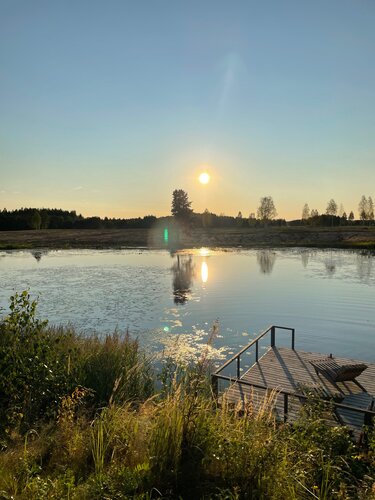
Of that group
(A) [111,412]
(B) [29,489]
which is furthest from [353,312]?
(B) [29,489]

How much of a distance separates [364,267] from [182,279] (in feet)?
81.4

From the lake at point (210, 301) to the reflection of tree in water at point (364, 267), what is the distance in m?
0.12

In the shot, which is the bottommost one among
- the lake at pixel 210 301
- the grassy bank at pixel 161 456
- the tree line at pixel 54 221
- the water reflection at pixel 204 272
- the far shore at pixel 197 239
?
the lake at pixel 210 301

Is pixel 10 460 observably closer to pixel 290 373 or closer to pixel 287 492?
pixel 287 492

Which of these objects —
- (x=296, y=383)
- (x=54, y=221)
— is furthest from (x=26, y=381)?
(x=54, y=221)

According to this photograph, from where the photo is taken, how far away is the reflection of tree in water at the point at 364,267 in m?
43.6

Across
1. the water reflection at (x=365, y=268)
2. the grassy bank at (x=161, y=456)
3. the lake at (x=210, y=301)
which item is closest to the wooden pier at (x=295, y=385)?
the grassy bank at (x=161, y=456)

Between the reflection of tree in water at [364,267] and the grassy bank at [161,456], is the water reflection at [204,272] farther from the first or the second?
the grassy bank at [161,456]

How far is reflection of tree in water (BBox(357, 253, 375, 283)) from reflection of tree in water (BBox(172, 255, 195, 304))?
61.5 feet

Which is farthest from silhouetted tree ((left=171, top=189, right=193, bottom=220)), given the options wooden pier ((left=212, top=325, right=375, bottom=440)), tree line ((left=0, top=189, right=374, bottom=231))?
wooden pier ((left=212, top=325, right=375, bottom=440))

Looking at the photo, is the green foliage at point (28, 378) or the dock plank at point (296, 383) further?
the dock plank at point (296, 383)

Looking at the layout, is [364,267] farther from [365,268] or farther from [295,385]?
[295,385]

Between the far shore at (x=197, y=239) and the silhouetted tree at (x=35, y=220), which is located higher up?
the silhouetted tree at (x=35, y=220)

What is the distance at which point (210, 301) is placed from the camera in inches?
1308
